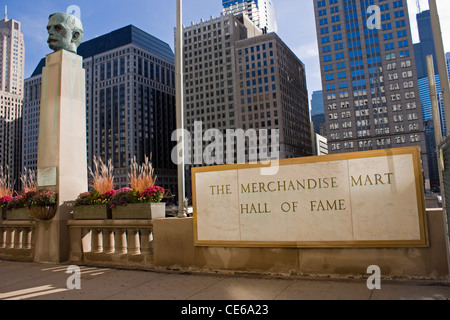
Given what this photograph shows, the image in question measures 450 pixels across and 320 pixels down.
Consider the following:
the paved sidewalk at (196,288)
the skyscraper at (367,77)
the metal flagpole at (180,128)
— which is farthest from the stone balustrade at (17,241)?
the skyscraper at (367,77)

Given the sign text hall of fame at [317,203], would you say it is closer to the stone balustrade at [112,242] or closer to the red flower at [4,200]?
the stone balustrade at [112,242]

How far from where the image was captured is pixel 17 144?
566ft

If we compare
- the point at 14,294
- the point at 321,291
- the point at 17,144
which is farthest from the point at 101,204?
the point at 17,144

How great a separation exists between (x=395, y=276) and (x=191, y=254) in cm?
349

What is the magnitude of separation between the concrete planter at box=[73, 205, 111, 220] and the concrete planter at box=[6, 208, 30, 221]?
1647 millimetres

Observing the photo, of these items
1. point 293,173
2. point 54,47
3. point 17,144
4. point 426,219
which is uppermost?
point 17,144

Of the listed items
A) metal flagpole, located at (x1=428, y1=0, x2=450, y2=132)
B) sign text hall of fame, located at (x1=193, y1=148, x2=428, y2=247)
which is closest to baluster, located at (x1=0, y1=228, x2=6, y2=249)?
sign text hall of fame, located at (x1=193, y1=148, x2=428, y2=247)

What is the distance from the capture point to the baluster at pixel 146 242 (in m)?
7.17

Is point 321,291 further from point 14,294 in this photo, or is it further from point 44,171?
point 44,171

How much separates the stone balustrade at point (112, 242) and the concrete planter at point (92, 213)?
9 centimetres

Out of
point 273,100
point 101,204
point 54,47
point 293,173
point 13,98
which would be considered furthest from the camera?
point 13,98

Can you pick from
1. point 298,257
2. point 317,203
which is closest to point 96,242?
point 298,257

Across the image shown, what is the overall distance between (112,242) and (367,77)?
130100 mm
